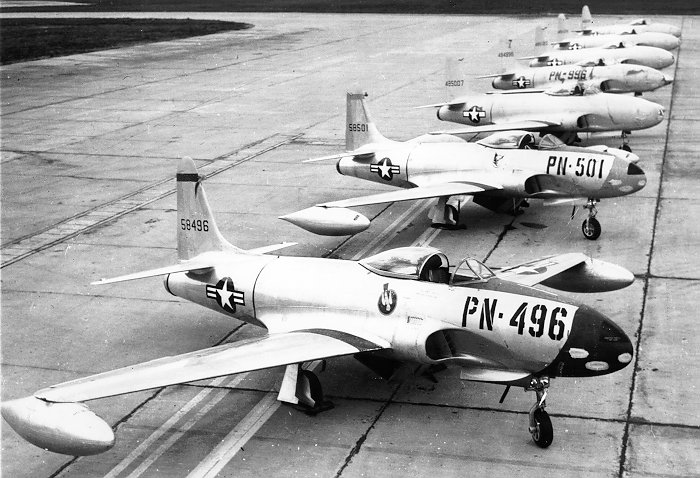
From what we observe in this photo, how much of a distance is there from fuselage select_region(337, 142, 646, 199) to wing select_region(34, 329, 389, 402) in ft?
29.8

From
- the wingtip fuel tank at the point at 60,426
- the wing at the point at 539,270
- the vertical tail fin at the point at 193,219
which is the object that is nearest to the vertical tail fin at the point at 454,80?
the wing at the point at 539,270

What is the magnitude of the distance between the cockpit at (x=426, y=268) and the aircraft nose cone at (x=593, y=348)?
4.89 feet

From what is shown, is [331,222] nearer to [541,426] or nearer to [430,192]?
[430,192]

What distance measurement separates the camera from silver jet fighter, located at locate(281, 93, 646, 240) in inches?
792

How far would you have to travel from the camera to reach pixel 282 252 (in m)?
19.7

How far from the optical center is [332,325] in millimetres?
13062

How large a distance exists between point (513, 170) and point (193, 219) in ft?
27.4

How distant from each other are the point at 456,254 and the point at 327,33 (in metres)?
50.1

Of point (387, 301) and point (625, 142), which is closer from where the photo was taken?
point (387, 301)

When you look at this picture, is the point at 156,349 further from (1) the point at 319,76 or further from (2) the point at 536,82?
(1) the point at 319,76

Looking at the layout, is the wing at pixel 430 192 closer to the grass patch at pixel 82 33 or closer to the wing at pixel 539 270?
the wing at pixel 539 270

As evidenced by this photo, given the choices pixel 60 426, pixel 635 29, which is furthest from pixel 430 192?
Answer: pixel 635 29

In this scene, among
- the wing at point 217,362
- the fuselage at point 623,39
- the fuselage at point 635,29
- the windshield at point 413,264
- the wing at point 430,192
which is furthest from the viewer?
the fuselage at point 635,29

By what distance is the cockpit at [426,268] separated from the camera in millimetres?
12625
